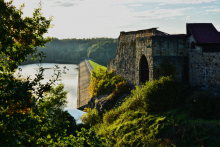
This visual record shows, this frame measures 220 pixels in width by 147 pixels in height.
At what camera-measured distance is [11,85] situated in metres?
4.34

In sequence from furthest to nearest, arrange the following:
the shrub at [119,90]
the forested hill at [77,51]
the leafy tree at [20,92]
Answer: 1. the forested hill at [77,51]
2. the shrub at [119,90]
3. the leafy tree at [20,92]

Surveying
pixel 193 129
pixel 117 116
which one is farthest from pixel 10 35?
pixel 117 116

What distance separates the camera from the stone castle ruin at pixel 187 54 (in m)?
11.0

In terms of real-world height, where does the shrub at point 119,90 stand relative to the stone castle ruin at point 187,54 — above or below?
below

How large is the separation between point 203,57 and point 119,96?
7740mm

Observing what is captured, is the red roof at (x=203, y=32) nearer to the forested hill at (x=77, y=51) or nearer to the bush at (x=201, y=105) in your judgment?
the bush at (x=201, y=105)

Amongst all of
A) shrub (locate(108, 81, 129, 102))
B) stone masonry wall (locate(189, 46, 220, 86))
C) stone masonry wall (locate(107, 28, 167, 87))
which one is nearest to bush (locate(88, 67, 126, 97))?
stone masonry wall (locate(107, 28, 167, 87))

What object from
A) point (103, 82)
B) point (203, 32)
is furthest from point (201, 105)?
point (103, 82)

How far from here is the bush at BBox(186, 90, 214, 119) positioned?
9.20m

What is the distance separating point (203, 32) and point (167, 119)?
6080 mm

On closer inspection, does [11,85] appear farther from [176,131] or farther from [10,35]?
[176,131]

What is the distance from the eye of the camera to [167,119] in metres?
9.60

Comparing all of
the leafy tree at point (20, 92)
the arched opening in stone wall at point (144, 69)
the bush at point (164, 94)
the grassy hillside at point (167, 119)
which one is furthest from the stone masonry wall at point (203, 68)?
the leafy tree at point (20, 92)

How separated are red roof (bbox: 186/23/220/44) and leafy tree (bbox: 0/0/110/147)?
917cm
